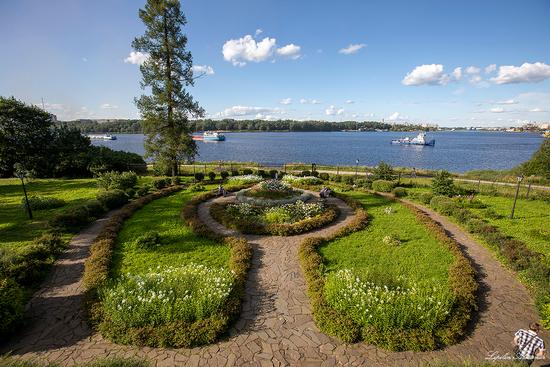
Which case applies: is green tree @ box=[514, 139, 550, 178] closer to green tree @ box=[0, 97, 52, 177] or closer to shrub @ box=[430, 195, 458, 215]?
shrub @ box=[430, 195, 458, 215]

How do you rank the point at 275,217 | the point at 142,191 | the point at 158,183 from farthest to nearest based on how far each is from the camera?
the point at 158,183 → the point at 142,191 → the point at 275,217

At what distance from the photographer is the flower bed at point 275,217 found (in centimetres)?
1419

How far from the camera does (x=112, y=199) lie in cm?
1781

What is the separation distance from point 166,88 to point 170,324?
23551mm

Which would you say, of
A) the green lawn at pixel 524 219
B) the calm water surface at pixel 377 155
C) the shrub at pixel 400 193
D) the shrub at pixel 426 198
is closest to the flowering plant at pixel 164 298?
the green lawn at pixel 524 219

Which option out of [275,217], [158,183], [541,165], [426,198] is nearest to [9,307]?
[275,217]

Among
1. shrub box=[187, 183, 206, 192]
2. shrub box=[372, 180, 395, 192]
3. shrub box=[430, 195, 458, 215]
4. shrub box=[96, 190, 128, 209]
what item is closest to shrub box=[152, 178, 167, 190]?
shrub box=[187, 183, 206, 192]

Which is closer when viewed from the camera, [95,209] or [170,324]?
[170,324]

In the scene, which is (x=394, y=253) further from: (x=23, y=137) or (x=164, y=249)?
(x=23, y=137)

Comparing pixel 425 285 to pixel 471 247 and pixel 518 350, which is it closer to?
pixel 518 350

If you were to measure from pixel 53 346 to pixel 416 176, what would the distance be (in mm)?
35146

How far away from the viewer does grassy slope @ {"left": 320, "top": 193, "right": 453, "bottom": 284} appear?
1028 cm

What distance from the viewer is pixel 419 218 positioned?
644 inches

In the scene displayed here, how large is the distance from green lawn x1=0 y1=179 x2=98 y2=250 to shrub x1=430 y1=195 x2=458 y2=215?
22.8 m
